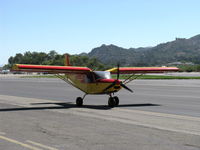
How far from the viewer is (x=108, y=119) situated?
42.7ft

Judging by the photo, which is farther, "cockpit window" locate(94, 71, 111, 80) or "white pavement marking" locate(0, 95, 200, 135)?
"cockpit window" locate(94, 71, 111, 80)

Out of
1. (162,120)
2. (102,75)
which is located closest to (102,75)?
(102,75)

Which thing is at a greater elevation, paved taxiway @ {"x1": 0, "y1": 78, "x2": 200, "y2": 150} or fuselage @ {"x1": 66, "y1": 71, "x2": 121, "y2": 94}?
fuselage @ {"x1": 66, "y1": 71, "x2": 121, "y2": 94}

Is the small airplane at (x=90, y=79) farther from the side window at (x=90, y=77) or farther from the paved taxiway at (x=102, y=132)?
the paved taxiway at (x=102, y=132)

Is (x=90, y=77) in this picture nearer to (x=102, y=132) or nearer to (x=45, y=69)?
(x=45, y=69)

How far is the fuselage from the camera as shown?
17.5 meters

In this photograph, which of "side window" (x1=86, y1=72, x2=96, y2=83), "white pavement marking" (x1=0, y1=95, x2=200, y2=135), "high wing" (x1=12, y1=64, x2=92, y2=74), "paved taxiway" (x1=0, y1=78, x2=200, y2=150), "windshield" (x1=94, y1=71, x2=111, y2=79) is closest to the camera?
"paved taxiway" (x1=0, y1=78, x2=200, y2=150)

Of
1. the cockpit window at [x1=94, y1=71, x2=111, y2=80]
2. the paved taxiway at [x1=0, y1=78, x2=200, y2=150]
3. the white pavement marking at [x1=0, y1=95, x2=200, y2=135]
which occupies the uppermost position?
the cockpit window at [x1=94, y1=71, x2=111, y2=80]

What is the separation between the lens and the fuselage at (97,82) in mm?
17469

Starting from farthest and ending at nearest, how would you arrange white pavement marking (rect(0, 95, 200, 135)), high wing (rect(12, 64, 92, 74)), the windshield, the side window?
the side window → the windshield → high wing (rect(12, 64, 92, 74)) → white pavement marking (rect(0, 95, 200, 135))

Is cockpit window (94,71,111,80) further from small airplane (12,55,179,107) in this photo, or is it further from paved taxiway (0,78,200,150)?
paved taxiway (0,78,200,150)

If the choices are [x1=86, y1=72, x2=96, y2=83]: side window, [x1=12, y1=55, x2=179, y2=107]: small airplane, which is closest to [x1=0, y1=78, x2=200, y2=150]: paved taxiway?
[x1=12, y1=55, x2=179, y2=107]: small airplane

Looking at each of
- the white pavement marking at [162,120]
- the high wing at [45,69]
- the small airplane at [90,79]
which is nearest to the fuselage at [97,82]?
the small airplane at [90,79]

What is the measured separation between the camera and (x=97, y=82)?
59.6 feet
